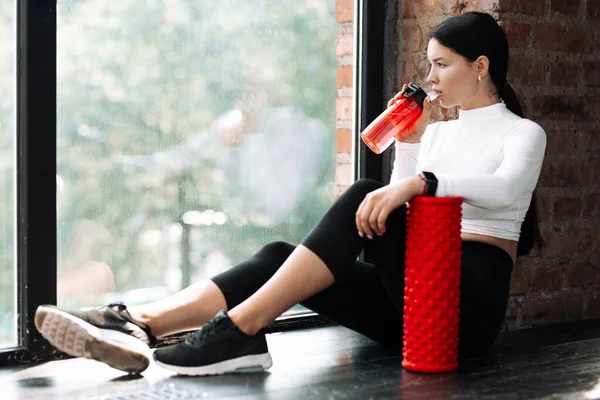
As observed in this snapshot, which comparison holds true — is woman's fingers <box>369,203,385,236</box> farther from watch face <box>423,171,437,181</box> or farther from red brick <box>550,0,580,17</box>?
red brick <box>550,0,580,17</box>

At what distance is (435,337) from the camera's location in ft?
6.81

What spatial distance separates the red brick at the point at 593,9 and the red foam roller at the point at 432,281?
4.02 ft

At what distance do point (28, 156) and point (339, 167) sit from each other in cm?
105

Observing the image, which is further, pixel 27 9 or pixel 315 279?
pixel 27 9

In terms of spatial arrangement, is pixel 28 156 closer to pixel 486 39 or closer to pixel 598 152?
pixel 486 39

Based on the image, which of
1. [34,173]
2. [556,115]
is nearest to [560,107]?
[556,115]

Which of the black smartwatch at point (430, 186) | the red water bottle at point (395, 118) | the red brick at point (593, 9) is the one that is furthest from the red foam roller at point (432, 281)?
the red brick at point (593, 9)

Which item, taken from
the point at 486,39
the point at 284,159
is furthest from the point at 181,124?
the point at 486,39

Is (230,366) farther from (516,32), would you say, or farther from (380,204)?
(516,32)

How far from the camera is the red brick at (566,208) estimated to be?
2887 millimetres

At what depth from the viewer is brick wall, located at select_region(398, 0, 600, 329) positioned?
2.78 metres

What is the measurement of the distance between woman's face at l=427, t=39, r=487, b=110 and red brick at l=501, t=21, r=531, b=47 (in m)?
0.47

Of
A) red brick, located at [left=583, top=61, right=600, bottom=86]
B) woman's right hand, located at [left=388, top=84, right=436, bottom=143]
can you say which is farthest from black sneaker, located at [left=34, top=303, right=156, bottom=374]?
red brick, located at [left=583, top=61, right=600, bottom=86]

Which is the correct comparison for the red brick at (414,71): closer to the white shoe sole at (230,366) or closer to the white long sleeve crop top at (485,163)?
the white long sleeve crop top at (485,163)
